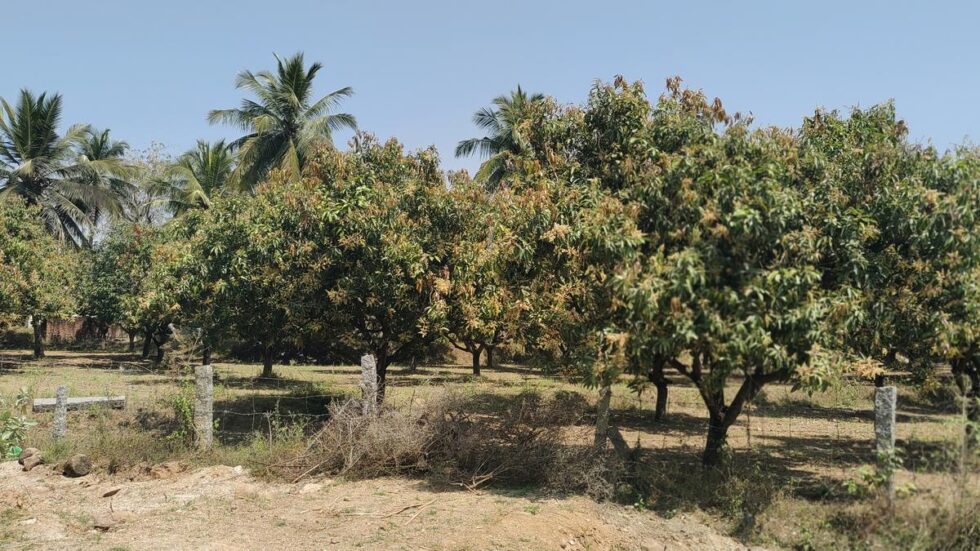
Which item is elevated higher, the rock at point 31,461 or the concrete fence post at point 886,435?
the concrete fence post at point 886,435

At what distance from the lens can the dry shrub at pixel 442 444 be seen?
10.6m

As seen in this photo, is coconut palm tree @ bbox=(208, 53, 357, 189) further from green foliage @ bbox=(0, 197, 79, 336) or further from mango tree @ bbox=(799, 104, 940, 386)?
mango tree @ bbox=(799, 104, 940, 386)

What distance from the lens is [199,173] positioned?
114 feet

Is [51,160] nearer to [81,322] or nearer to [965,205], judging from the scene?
[81,322]

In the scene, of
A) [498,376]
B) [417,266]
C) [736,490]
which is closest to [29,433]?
[417,266]

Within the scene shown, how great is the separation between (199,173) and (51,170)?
6.21m

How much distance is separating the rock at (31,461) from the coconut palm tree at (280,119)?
2006 cm

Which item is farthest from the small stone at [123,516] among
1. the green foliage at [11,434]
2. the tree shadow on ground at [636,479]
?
the green foliage at [11,434]

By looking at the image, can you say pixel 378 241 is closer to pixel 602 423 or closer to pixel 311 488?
pixel 311 488

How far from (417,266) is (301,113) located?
2096 centimetres

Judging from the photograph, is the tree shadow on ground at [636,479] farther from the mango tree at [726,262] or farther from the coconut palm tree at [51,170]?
the coconut palm tree at [51,170]

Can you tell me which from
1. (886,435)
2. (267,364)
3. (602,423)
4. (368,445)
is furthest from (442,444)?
(267,364)

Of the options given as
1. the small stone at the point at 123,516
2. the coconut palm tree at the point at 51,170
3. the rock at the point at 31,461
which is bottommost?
the small stone at the point at 123,516

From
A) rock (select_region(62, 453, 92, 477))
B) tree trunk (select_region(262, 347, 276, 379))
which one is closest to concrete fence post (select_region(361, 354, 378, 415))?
rock (select_region(62, 453, 92, 477))
